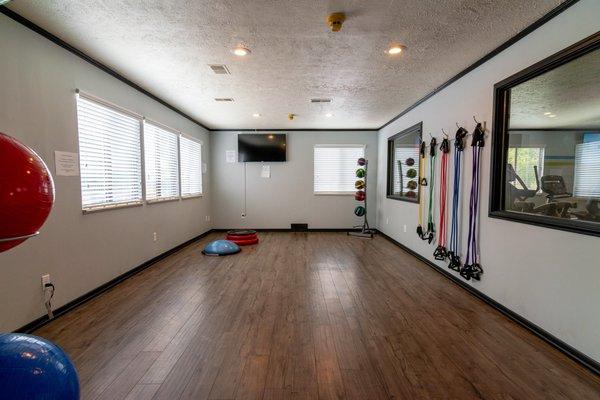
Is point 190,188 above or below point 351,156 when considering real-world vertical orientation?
below

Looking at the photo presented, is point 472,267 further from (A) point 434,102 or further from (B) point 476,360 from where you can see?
(A) point 434,102

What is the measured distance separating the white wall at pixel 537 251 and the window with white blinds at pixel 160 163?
420cm

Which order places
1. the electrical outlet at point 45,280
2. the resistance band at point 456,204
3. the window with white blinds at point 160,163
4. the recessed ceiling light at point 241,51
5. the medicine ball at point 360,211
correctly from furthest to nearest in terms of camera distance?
the medicine ball at point 360,211
the window with white blinds at point 160,163
the resistance band at point 456,204
the recessed ceiling light at point 241,51
the electrical outlet at point 45,280

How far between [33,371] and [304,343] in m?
1.55

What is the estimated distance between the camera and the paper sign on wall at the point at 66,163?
8.39 feet

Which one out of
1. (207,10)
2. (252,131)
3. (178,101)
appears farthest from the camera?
(252,131)

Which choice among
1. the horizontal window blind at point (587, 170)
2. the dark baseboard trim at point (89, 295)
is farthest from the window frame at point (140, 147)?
the horizontal window blind at point (587, 170)

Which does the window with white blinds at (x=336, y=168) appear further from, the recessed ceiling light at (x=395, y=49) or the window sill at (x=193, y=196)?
the recessed ceiling light at (x=395, y=49)

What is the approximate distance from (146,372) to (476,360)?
2.21m

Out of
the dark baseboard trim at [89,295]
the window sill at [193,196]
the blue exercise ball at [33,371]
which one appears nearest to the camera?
the blue exercise ball at [33,371]

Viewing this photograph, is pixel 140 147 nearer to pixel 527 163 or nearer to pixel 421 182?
pixel 421 182

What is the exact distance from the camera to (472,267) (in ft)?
9.95

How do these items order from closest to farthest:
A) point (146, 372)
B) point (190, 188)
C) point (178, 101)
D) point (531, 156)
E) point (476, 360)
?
point (146, 372), point (476, 360), point (531, 156), point (178, 101), point (190, 188)

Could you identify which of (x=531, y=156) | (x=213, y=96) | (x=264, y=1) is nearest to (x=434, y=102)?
(x=531, y=156)
